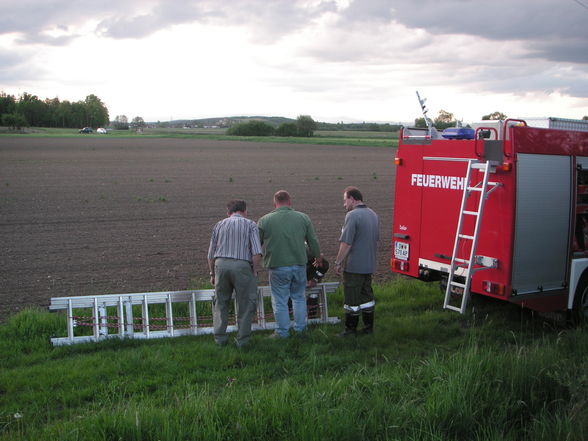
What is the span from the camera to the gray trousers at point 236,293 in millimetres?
7366

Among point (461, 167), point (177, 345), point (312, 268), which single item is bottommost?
point (177, 345)

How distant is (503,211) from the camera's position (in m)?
7.79

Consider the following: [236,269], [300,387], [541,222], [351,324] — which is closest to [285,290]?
[236,269]

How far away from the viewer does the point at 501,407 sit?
4.94 meters

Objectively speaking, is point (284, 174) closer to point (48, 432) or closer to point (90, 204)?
point (90, 204)

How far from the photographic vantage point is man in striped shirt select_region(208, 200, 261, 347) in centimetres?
736

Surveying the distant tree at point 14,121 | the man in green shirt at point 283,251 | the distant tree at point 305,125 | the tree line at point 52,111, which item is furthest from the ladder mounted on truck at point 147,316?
the tree line at point 52,111

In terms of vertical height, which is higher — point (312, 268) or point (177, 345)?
point (312, 268)

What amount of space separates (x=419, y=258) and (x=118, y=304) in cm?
441

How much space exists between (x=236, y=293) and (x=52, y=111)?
7212 inches

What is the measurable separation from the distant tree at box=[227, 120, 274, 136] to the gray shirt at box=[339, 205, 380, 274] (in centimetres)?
12265

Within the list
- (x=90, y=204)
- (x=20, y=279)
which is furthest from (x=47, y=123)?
(x=20, y=279)

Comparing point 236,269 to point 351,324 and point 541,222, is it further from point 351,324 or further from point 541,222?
point 541,222

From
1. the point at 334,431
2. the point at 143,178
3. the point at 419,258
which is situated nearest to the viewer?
the point at 334,431
